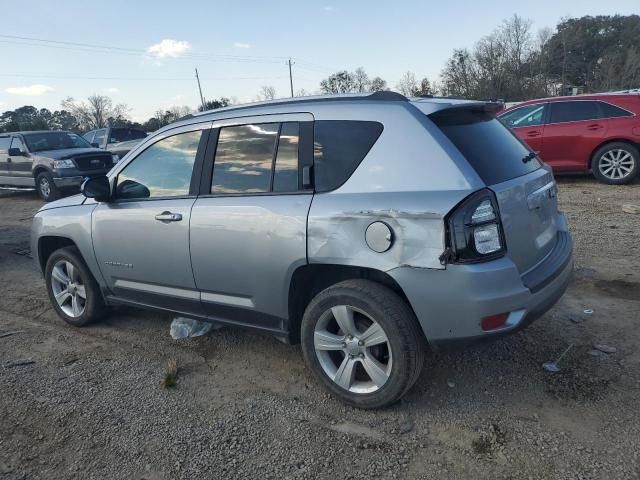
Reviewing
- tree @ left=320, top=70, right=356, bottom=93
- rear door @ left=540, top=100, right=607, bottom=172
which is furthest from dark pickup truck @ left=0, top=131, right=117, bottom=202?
tree @ left=320, top=70, right=356, bottom=93

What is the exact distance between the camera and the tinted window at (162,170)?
3.59 metres

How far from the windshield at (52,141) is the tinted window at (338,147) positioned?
12.3 m

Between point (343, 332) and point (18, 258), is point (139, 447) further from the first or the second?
point (18, 258)

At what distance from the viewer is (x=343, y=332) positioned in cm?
297

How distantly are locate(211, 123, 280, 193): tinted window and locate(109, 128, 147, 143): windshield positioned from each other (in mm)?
15034

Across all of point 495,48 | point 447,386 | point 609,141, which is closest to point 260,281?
point 447,386

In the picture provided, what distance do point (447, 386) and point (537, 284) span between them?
35.7 inches

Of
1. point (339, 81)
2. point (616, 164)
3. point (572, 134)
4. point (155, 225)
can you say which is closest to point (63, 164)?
Answer: point (155, 225)

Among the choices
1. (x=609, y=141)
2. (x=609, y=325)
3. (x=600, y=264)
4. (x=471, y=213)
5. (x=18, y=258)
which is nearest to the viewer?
(x=471, y=213)

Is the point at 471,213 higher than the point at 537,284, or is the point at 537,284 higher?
the point at 471,213

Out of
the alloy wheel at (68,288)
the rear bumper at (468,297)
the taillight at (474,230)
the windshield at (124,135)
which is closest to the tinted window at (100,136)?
the windshield at (124,135)

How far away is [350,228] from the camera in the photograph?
2754 millimetres

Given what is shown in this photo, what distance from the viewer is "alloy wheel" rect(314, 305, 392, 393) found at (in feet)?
9.34

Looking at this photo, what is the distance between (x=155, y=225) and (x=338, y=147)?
154cm
